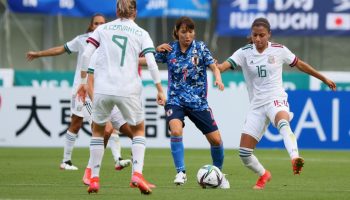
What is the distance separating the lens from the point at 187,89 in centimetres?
1380

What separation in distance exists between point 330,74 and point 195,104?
1418 cm

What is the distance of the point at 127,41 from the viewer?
11.9 metres

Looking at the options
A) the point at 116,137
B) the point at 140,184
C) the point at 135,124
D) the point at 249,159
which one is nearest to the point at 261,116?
the point at 249,159

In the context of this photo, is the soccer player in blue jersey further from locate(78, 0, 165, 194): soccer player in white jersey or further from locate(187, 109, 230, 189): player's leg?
locate(78, 0, 165, 194): soccer player in white jersey

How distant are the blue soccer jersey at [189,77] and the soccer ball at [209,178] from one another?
42.4 inches

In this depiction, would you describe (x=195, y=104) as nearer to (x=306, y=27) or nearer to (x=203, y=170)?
(x=203, y=170)

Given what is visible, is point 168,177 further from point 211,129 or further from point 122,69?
point 122,69

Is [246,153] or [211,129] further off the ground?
[211,129]

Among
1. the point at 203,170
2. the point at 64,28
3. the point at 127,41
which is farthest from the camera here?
the point at 64,28

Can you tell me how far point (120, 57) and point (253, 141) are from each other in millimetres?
2348

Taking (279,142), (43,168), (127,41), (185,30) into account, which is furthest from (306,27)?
(127,41)

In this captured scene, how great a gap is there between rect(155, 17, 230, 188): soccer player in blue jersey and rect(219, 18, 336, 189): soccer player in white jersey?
0.40 m

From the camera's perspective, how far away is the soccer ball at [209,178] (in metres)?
13.1

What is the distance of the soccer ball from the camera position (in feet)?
42.8
